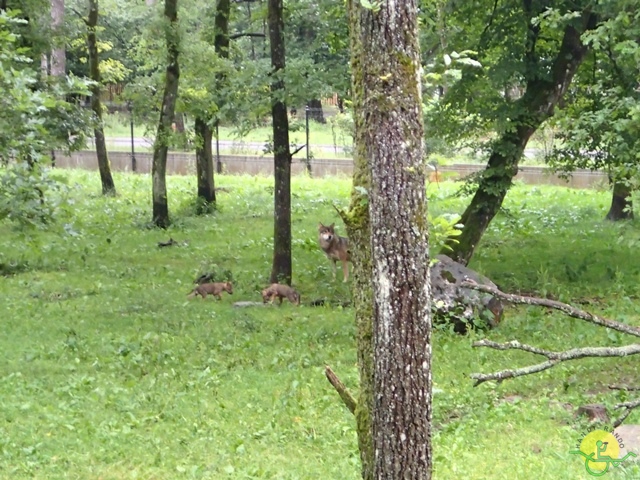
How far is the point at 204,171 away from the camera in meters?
24.1

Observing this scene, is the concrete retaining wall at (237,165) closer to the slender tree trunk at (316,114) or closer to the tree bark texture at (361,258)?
the slender tree trunk at (316,114)

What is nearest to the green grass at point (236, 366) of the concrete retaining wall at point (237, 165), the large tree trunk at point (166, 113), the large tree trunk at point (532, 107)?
the large tree trunk at point (532, 107)

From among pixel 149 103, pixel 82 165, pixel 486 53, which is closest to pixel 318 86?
pixel 486 53

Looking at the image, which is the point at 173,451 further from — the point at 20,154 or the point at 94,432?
the point at 20,154

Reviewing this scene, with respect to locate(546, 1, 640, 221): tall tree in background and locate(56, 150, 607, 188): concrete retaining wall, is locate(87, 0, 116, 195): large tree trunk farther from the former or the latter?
locate(546, 1, 640, 221): tall tree in background

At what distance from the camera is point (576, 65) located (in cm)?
1398

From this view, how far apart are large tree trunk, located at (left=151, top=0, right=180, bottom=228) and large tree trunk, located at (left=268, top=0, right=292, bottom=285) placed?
603 centimetres

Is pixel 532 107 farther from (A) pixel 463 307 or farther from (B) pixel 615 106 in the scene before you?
(B) pixel 615 106

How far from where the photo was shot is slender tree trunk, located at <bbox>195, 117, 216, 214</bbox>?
925 inches

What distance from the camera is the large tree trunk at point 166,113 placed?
19.9m

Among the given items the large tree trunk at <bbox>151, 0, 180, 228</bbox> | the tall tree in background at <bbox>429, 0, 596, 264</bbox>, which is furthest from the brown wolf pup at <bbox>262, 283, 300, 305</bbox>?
the large tree trunk at <bbox>151, 0, 180, 228</bbox>

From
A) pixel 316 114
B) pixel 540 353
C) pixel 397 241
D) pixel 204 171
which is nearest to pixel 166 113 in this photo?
pixel 204 171

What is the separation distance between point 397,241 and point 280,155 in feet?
36.2

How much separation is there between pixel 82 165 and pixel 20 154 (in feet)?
93.1
